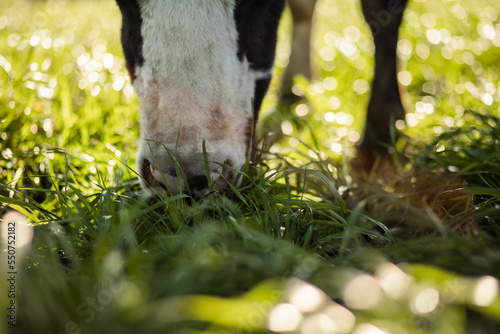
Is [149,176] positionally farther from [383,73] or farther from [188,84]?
[383,73]

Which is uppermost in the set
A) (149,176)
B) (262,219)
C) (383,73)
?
(383,73)

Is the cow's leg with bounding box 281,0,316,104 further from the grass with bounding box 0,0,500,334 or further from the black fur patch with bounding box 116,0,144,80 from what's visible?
the black fur patch with bounding box 116,0,144,80

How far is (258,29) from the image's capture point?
168cm

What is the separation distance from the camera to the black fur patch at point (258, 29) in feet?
5.12

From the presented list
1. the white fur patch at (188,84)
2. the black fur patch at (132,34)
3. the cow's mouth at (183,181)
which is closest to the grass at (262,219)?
the cow's mouth at (183,181)

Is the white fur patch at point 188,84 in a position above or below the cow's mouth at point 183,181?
above

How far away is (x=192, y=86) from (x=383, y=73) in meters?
1.38

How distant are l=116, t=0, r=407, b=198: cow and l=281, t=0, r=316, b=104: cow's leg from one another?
5.52ft

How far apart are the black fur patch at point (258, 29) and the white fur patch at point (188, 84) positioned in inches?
3.5

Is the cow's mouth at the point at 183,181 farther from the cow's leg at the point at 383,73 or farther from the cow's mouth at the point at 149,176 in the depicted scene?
the cow's leg at the point at 383,73

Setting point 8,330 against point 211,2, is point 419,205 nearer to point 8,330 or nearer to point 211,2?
point 211,2

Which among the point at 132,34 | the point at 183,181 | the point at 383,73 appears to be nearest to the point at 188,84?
the point at 183,181

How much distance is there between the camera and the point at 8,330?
780mm

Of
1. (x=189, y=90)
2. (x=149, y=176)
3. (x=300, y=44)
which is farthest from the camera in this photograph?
(x=300, y=44)
